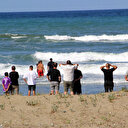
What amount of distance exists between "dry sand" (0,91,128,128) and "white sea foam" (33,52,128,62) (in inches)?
582

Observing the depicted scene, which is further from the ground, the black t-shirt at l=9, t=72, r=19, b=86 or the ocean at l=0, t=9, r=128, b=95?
the ocean at l=0, t=9, r=128, b=95

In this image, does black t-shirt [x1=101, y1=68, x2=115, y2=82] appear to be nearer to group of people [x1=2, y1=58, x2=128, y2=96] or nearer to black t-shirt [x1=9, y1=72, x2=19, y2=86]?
group of people [x1=2, y1=58, x2=128, y2=96]

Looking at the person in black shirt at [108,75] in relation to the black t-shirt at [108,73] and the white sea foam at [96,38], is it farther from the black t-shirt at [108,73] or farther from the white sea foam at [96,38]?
the white sea foam at [96,38]

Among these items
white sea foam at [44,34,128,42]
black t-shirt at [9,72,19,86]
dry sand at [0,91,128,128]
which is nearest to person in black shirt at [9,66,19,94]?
black t-shirt at [9,72,19,86]

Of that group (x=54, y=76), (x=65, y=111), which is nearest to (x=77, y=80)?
(x=54, y=76)

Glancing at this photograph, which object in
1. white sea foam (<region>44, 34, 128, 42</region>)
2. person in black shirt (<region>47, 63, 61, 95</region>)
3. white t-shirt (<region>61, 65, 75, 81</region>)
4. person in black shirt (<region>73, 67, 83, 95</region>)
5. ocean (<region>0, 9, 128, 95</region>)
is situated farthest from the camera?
white sea foam (<region>44, 34, 128, 42</region>)

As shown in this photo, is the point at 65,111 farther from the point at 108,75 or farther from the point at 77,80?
the point at 108,75

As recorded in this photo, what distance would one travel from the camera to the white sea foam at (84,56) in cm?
2555

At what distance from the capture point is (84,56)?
26.4 meters

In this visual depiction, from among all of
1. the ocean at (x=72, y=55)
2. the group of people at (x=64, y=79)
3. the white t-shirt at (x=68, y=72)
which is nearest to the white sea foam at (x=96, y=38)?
the ocean at (x=72, y=55)

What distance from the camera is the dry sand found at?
855cm

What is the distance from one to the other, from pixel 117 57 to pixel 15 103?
1706 cm

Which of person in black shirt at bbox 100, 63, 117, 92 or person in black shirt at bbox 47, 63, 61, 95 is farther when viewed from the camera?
person in black shirt at bbox 100, 63, 117, 92

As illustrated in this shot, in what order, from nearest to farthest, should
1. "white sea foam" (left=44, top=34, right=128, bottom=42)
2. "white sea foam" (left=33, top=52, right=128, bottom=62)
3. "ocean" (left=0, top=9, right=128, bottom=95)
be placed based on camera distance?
1. "ocean" (left=0, top=9, right=128, bottom=95)
2. "white sea foam" (left=33, top=52, right=128, bottom=62)
3. "white sea foam" (left=44, top=34, right=128, bottom=42)
